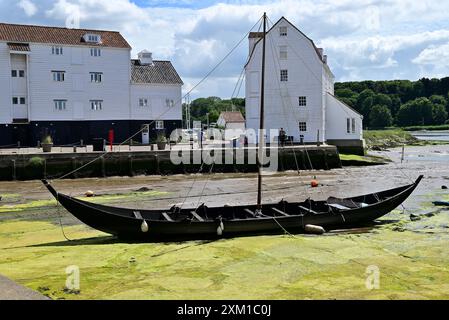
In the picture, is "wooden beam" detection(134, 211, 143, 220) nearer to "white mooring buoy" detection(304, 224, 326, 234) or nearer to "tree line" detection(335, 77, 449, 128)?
"white mooring buoy" detection(304, 224, 326, 234)

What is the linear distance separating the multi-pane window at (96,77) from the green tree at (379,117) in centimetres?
13871

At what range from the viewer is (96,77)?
55125 mm

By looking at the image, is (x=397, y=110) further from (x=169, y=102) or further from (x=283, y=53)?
(x=283, y=53)

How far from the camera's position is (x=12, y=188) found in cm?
3581

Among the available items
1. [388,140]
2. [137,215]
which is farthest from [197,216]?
[388,140]

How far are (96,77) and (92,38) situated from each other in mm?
4037

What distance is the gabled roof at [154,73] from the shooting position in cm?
5759

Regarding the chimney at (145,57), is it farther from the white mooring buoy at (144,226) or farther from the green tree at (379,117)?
the green tree at (379,117)

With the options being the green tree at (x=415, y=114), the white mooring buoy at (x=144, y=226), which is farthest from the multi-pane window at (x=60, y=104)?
the green tree at (x=415, y=114)

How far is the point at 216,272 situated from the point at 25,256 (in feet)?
19.4

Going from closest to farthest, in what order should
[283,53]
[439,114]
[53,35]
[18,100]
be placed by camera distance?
[18,100], [283,53], [53,35], [439,114]

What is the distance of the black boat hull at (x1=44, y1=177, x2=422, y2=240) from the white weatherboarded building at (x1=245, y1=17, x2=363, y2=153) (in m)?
31.2

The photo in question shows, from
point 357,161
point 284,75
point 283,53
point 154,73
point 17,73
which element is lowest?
point 357,161
